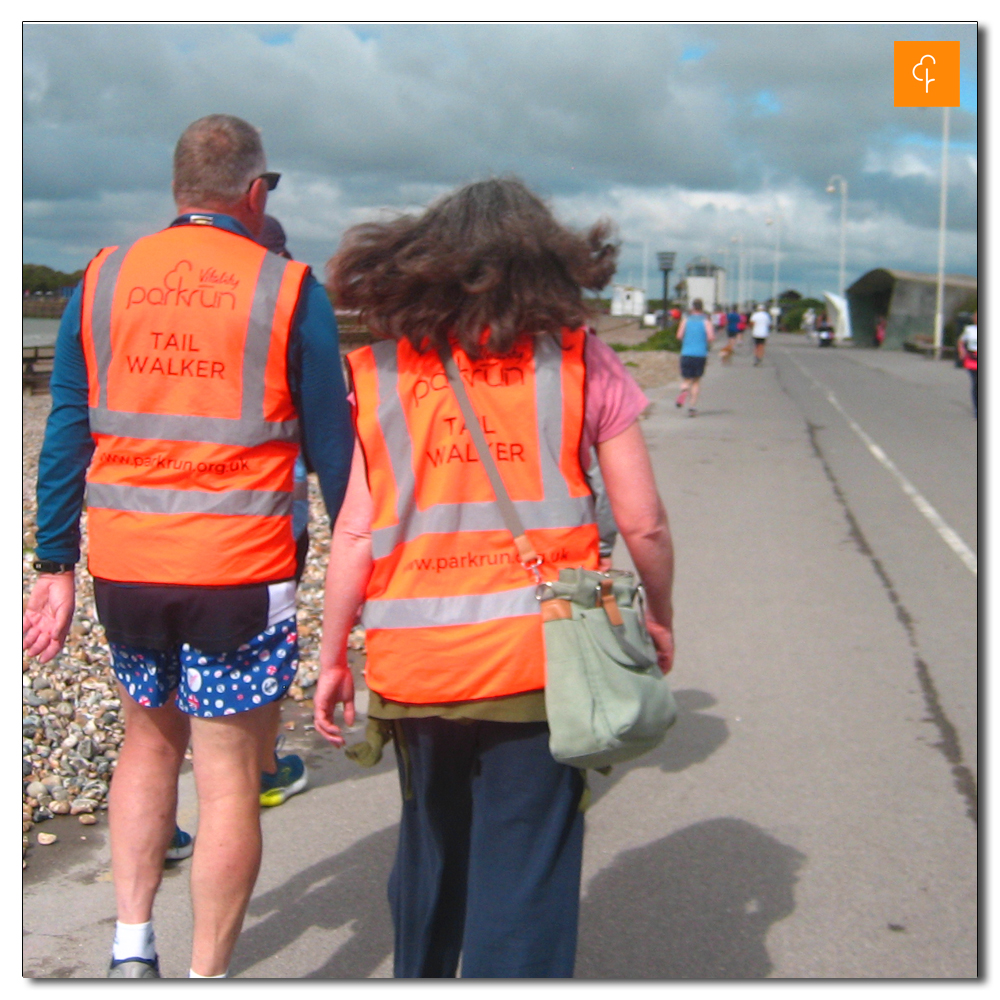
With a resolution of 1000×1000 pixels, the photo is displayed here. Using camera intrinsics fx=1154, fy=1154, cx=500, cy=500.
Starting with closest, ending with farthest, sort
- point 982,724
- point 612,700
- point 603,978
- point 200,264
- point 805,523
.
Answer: point 612,700 → point 200,264 → point 603,978 → point 982,724 → point 805,523

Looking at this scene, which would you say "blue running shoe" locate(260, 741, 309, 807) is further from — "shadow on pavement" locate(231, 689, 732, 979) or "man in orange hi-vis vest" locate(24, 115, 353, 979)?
"man in orange hi-vis vest" locate(24, 115, 353, 979)

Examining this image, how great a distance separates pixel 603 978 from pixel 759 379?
27.2 m

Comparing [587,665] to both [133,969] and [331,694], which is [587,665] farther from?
[133,969]

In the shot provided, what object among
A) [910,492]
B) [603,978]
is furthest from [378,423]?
[910,492]

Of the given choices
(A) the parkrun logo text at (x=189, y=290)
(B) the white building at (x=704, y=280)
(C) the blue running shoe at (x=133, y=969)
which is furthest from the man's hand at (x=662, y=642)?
(B) the white building at (x=704, y=280)

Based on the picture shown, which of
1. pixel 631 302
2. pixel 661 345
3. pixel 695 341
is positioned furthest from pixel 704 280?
pixel 695 341

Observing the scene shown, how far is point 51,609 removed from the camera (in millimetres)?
2809

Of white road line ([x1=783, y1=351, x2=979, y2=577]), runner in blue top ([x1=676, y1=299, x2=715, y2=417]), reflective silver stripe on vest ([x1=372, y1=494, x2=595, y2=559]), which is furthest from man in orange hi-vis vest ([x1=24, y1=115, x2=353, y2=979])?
runner in blue top ([x1=676, y1=299, x2=715, y2=417])

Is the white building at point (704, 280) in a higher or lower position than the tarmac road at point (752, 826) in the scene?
higher

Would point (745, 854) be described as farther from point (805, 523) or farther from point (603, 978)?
point (805, 523)

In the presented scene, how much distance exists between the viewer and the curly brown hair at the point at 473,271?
7.34 feet

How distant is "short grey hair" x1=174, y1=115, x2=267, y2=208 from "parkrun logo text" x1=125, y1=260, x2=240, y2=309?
23 centimetres

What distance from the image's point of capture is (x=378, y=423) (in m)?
2.29

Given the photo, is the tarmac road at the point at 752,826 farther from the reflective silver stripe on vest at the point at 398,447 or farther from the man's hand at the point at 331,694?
the reflective silver stripe on vest at the point at 398,447
